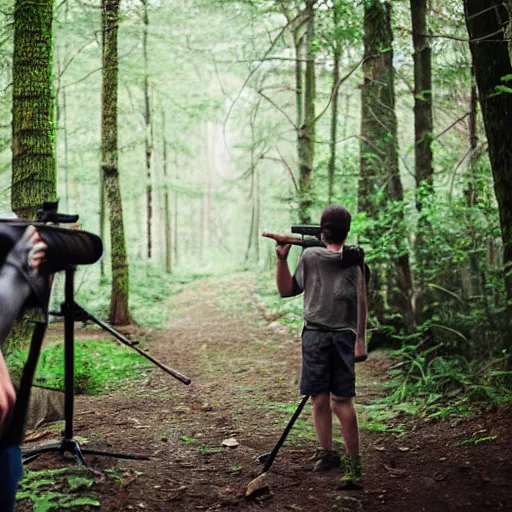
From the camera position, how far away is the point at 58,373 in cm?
739

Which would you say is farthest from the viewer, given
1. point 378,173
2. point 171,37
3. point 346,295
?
point 171,37

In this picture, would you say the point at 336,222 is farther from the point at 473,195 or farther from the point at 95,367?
the point at 95,367

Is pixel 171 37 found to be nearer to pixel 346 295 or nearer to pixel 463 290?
pixel 463 290

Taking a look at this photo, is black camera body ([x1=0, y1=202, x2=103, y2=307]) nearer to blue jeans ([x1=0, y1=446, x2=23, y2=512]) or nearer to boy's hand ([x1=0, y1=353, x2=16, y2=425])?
boy's hand ([x1=0, y1=353, x2=16, y2=425])

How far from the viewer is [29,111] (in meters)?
5.94

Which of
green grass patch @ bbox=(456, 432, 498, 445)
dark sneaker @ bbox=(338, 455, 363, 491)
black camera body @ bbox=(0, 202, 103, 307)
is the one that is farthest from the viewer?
green grass patch @ bbox=(456, 432, 498, 445)

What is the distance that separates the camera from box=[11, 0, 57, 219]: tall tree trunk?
591cm

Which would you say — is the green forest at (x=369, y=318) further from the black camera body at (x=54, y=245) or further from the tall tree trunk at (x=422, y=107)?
the black camera body at (x=54, y=245)

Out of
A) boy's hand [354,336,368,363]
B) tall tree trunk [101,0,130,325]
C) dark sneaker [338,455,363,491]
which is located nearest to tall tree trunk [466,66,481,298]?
boy's hand [354,336,368,363]

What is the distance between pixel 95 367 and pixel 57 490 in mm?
4848

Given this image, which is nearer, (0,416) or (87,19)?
(0,416)

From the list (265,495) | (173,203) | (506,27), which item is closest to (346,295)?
(265,495)

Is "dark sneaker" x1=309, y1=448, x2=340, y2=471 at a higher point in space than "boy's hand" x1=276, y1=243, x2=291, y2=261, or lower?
lower

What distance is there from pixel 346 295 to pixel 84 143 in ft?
56.0
